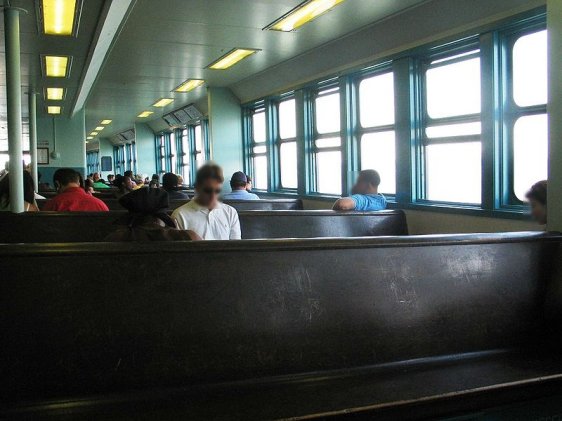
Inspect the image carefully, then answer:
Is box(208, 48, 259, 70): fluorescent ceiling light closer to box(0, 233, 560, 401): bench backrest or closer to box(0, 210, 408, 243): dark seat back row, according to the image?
box(0, 210, 408, 243): dark seat back row

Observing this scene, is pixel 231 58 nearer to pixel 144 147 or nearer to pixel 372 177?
pixel 372 177

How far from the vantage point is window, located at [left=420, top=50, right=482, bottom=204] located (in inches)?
210

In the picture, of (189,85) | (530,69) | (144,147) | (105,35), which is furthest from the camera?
(144,147)

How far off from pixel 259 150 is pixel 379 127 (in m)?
4.08

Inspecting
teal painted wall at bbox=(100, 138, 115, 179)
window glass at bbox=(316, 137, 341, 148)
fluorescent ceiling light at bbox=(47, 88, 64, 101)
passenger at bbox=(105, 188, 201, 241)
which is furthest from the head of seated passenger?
teal painted wall at bbox=(100, 138, 115, 179)

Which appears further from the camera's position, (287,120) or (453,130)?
(287,120)

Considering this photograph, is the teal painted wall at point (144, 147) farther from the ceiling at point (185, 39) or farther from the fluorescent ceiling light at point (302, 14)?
the fluorescent ceiling light at point (302, 14)

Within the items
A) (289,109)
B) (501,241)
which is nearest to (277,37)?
(289,109)

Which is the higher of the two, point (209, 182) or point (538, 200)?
point (209, 182)

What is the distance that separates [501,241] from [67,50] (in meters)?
6.04

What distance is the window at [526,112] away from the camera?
15.1ft

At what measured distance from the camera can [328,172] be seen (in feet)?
26.9

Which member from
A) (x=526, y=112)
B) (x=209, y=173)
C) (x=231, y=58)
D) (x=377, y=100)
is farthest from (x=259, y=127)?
(x=209, y=173)

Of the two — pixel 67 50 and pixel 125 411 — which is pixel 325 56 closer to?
pixel 67 50
